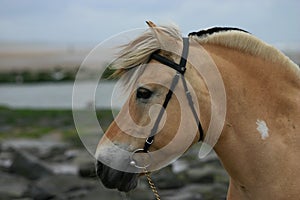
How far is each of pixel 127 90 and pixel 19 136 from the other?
53.8 feet

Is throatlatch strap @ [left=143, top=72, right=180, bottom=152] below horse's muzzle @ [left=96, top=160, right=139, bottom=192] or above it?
above

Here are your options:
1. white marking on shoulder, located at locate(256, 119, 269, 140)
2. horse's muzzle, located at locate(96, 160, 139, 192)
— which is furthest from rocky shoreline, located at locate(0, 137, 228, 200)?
white marking on shoulder, located at locate(256, 119, 269, 140)

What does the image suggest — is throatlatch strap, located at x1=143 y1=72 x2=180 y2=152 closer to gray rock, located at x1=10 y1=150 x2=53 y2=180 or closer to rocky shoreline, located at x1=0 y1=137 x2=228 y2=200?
rocky shoreline, located at x1=0 y1=137 x2=228 y2=200

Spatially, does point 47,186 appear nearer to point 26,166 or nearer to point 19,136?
point 26,166

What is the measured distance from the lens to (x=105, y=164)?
11.7ft

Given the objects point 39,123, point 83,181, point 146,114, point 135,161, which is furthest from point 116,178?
point 39,123

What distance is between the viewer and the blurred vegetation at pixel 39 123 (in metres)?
19.5

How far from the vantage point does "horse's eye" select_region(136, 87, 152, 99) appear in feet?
11.6

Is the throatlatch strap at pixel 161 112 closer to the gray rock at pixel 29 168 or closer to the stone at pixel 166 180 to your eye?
the stone at pixel 166 180

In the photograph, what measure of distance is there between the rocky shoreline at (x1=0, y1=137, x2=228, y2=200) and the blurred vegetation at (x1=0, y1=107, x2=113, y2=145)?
437cm

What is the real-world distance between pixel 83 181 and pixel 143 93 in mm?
7186

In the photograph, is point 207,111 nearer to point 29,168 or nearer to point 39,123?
point 29,168

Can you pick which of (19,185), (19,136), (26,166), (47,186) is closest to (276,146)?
(47,186)

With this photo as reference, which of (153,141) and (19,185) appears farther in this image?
(19,185)
